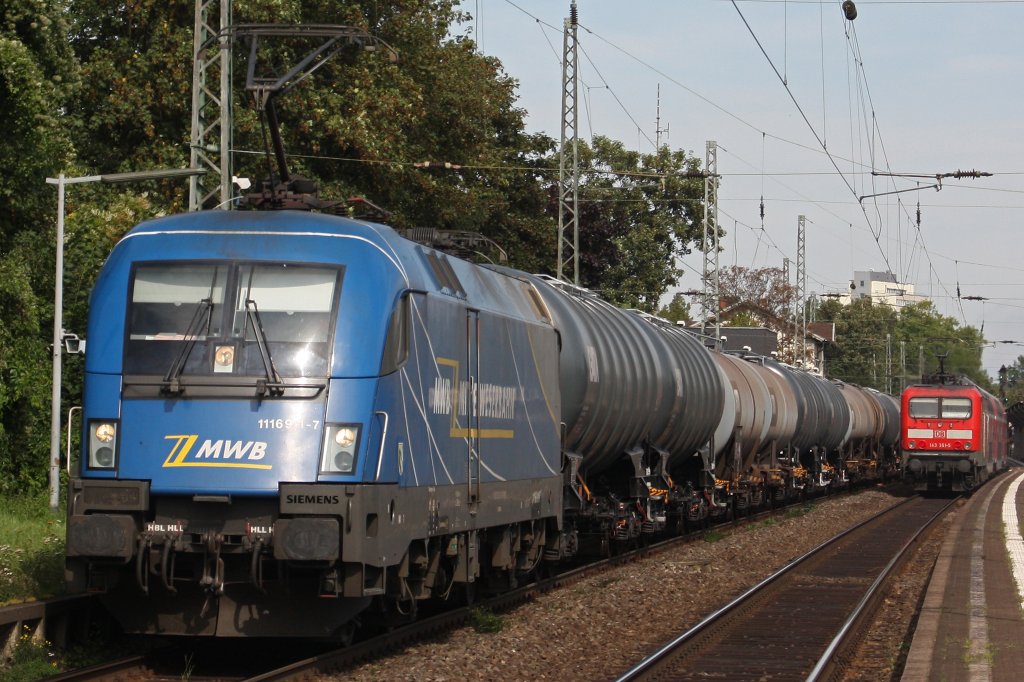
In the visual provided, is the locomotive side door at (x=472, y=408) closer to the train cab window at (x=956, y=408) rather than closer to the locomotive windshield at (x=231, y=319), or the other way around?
the locomotive windshield at (x=231, y=319)

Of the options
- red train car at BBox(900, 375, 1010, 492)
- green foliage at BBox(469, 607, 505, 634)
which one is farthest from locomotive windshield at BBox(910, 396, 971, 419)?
green foliage at BBox(469, 607, 505, 634)

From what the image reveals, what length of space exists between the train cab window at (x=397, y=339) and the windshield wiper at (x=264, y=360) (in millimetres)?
787

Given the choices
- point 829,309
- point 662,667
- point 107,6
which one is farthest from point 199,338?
point 829,309

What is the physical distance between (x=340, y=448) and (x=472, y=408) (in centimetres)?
272

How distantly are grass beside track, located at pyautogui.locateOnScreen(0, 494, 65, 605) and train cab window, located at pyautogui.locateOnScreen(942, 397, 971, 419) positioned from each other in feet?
97.3

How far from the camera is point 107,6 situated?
33406 millimetres

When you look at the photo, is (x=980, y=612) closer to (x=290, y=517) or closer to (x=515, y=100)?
(x=290, y=517)

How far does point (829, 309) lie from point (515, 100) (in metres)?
68.1

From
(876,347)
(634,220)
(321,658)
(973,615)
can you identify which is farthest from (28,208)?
(876,347)

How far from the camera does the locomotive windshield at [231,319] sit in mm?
10086

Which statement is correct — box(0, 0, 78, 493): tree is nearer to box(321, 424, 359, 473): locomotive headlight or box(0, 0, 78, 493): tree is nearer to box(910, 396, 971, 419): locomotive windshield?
box(321, 424, 359, 473): locomotive headlight

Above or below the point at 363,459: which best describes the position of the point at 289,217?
above

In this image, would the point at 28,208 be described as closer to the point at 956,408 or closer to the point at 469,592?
the point at 469,592

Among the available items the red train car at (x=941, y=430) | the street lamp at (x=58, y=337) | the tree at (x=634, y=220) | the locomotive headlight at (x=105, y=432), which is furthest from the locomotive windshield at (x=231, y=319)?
the tree at (x=634, y=220)
